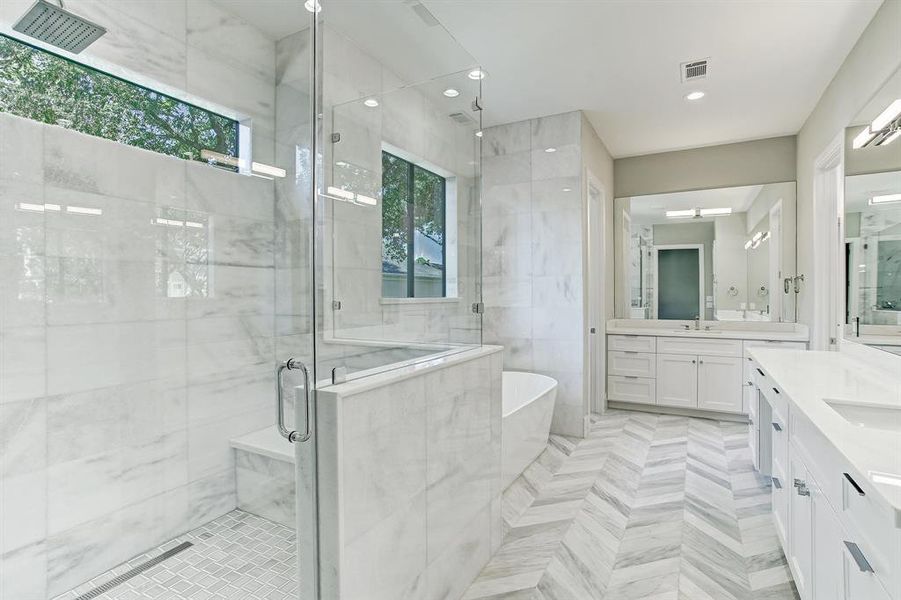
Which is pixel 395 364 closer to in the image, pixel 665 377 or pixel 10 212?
pixel 10 212

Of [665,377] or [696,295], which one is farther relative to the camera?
[696,295]

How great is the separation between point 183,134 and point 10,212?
611 millimetres

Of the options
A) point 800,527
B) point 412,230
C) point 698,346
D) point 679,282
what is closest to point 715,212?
point 679,282

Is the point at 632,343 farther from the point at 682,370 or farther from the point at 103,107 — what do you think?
the point at 103,107

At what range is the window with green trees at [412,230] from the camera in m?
1.89

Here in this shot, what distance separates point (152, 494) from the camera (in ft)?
→ 5.88

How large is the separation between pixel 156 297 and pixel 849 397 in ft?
8.62

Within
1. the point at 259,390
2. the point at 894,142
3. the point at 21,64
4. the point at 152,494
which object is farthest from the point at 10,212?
the point at 894,142

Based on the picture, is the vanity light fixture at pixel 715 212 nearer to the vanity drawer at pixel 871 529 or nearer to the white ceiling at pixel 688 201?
the white ceiling at pixel 688 201

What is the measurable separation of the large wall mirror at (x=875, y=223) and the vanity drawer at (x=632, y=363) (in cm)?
200

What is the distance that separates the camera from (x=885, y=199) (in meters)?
2.33

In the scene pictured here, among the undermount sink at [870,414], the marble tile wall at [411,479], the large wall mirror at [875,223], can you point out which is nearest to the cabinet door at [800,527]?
the undermount sink at [870,414]

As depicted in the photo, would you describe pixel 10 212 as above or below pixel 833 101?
below

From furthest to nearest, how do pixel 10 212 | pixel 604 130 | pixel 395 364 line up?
pixel 604 130
pixel 395 364
pixel 10 212
